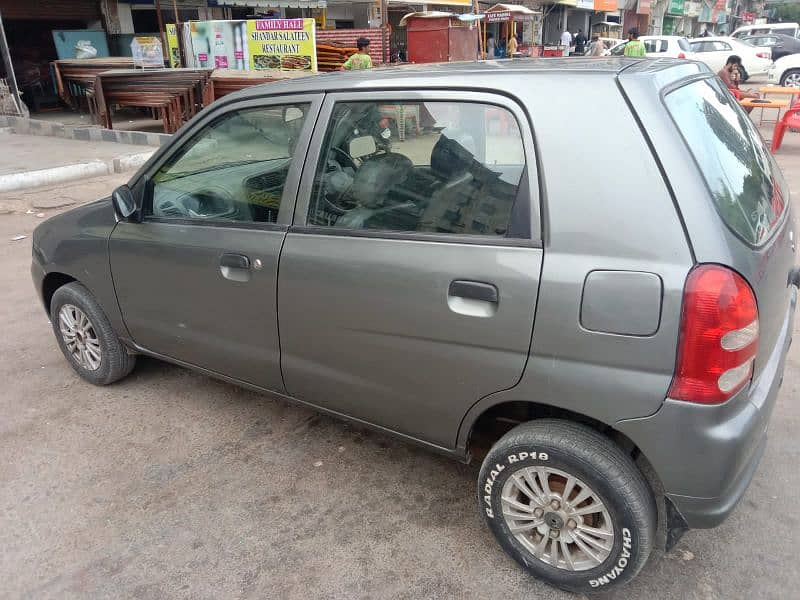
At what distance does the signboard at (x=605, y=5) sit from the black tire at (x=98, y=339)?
35.0 metres

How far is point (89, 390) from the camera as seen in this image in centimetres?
364

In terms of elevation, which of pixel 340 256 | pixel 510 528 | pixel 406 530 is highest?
pixel 340 256

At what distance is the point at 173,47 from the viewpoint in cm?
1375

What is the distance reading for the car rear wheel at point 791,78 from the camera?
19525mm

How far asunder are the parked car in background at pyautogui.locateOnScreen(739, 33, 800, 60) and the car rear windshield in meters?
25.0

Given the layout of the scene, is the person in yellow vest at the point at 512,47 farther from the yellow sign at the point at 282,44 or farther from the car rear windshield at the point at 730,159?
the car rear windshield at the point at 730,159

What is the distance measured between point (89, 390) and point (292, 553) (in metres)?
1.92

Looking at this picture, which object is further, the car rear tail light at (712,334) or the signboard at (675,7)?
the signboard at (675,7)

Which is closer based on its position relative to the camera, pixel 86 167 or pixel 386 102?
pixel 386 102

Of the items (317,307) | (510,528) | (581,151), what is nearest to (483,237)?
(581,151)

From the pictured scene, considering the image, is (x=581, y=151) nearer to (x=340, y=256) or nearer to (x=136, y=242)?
(x=340, y=256)

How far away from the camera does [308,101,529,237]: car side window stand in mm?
2104

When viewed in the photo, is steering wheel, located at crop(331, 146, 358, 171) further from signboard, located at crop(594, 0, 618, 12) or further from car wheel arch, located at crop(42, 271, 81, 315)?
signboard, located at crop(594, 0, 618, 12)

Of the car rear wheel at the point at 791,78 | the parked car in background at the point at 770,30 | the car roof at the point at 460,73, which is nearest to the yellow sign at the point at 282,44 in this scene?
the car roof at the point at 460,73
